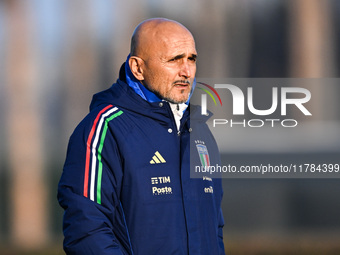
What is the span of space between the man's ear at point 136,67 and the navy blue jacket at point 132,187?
5 centimetres

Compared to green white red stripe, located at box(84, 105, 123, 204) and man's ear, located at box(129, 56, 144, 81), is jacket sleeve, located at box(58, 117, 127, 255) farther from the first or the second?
man's ear, located at box(129, 56, 144, 81)

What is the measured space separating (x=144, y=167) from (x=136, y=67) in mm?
368

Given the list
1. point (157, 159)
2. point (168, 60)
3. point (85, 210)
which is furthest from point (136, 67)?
point (85, 210)

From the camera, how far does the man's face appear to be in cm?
217

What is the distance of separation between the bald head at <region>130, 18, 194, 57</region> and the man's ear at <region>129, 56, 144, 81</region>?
0.07 ft

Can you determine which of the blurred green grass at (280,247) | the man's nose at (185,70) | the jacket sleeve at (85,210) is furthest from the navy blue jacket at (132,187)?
the blurred green grass at (280,247)

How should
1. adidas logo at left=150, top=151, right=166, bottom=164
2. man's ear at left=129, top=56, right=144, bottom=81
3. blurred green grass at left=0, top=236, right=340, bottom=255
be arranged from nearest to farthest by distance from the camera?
adidas logo at left=150, top=151, right=166, bottom=164 → man's ear at left=129, top=56, right=144, bottom=81 → blurred green grass at left=0, top=236, right=340, bottom=255

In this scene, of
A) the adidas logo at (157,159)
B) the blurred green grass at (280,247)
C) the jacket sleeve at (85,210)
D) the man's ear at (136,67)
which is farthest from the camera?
the blurred green grass at (280,247)

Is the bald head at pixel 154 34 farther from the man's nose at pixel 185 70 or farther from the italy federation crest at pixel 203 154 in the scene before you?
the italy federation crest at pixel 203 154

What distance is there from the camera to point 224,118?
5941 millimetres

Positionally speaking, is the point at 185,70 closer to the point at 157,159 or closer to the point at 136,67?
the point at 136,67

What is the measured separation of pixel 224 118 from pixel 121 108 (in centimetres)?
384

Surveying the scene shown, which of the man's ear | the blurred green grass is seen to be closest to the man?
the man's ear

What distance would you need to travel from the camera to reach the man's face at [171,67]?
2.17m
